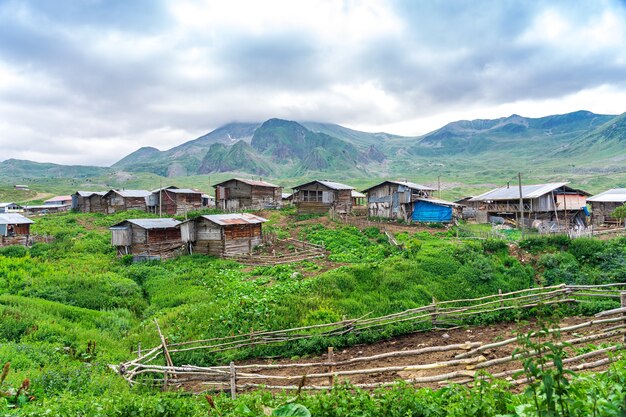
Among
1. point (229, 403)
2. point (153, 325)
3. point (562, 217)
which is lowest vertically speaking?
point (153, 325)

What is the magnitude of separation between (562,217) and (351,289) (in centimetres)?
3309

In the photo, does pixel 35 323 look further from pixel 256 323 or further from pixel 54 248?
pixel 54 248

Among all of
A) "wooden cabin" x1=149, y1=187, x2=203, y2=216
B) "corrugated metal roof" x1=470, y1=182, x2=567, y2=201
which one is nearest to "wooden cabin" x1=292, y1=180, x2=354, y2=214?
"corrugated metal roof" x1=470, y1=182, x2=567, y2=201

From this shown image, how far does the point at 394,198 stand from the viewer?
43.7m

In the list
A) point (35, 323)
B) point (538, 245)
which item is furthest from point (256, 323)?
point (538, 245)

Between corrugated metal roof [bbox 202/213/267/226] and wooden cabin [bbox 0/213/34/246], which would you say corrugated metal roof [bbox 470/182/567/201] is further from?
wooden cabin [bbox 0/213/34/246]

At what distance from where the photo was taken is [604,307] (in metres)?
15.3

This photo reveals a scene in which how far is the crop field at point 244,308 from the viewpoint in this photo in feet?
21.1

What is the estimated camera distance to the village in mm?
31812

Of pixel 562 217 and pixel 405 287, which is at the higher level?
pixel 562 217

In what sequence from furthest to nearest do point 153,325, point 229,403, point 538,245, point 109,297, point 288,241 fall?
point 288,241 < point 538,245 < point 109,297 < point 153,325 < point 229,403

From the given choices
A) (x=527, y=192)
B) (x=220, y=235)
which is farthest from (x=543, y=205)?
(x=220, y=235)

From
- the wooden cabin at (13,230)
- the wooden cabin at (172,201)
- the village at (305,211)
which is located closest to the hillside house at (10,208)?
the village at (305,211)

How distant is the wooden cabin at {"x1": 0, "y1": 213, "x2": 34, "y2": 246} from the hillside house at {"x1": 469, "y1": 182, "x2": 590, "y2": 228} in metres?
53.3
